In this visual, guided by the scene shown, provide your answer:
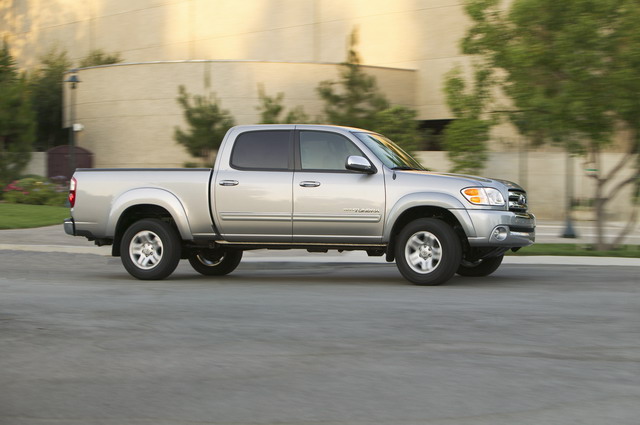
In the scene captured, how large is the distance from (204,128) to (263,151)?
27665 mm

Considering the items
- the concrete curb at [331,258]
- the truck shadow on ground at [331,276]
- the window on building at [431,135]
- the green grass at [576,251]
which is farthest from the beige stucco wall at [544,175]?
the truck shadow on ground at [331,276]

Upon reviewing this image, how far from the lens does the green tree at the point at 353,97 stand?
1457 inches

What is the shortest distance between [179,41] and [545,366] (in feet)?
159

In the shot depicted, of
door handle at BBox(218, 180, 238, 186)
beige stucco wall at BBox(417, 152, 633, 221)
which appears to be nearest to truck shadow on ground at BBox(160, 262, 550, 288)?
door handle at BBox(218, 180, 238, 186)

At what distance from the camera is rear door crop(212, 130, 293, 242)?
38.5 feet

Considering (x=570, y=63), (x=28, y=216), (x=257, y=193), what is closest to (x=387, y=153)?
(x=257, y=193)

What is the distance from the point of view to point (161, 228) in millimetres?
12023

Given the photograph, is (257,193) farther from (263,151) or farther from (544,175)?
(544,175)

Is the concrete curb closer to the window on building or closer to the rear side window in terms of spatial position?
the rear side window

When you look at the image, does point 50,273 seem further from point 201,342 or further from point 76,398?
point 76,398

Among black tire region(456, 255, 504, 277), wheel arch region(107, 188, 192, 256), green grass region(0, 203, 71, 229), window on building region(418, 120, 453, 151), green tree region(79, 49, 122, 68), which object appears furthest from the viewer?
green tree region(79, 49, 122, 68)

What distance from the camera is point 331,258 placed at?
53.1ft

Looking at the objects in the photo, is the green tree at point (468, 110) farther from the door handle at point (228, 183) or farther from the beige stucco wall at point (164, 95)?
the beige stucco wall at point (164, 95)

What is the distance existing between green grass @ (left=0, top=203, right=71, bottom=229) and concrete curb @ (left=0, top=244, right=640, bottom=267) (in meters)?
5.31
